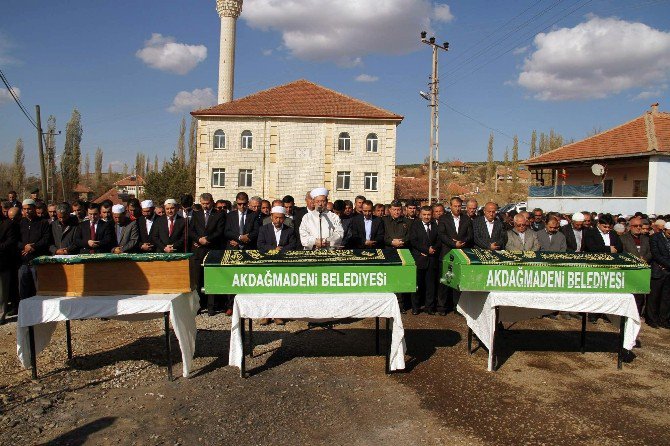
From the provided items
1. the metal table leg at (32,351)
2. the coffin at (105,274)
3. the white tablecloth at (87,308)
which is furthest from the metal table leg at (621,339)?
the metal table leg at (32,351)

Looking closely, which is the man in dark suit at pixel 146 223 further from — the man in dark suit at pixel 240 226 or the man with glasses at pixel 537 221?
the man with glasses at pixel 537 221

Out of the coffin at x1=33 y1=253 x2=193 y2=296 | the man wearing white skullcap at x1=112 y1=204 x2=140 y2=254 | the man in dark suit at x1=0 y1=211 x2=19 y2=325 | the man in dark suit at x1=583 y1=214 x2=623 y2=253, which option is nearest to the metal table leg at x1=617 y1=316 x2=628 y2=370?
the man in dark suit at x1=583 y1=214 x2=623 y2=253

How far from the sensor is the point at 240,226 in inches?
335

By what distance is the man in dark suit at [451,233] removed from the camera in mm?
8078

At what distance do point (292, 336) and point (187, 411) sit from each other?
8.22 ft

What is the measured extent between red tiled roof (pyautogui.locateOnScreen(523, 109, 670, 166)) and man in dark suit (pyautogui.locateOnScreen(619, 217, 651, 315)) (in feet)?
52.5

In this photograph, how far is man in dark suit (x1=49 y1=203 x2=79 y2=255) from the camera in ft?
25.8

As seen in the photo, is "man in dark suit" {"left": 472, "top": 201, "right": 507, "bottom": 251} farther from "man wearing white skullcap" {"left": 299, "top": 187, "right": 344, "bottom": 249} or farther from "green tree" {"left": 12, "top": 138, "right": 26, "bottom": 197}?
"green tree" {"left": 12, "top": 138, "right": 26, "bottom": 197}

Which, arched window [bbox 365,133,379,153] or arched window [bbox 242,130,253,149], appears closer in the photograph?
arched window [bbox 242,130,253,149]

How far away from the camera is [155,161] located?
6881cm

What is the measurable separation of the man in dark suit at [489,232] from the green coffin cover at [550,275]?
2.27 m

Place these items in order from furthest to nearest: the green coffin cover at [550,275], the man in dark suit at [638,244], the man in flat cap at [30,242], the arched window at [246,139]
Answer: the arched window at [246,139] < the man in dark suit at [638,244] < the man in flat cap at [30,242] < the green coffin cover at [550,275]

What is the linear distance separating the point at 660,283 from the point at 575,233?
1.57 metres

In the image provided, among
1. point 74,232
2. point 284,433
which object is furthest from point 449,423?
point 74,232
